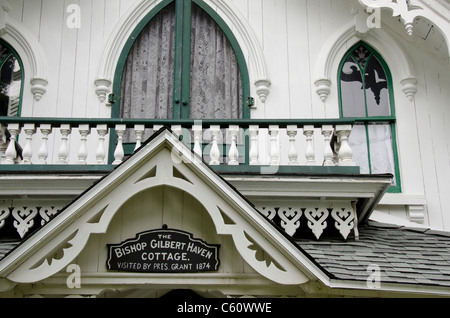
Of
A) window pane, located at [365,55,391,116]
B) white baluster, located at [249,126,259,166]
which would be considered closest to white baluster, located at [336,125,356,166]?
white baluster, located at [249,126,259,166]

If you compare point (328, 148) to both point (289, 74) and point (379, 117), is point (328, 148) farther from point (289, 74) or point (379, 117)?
point (289, 74)

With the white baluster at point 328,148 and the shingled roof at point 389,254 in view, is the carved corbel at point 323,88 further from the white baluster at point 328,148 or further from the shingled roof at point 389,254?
the shingled roof at point 389,254

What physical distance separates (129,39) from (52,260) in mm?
4873

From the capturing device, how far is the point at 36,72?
10008 millimetres

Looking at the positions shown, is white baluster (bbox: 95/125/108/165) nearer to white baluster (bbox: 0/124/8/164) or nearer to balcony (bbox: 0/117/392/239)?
balcony (bbox: 0/117/392/239)

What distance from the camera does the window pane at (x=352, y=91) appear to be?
985cm

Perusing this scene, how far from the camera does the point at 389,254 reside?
7.48m

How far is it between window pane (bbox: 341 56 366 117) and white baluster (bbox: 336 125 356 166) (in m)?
1.57

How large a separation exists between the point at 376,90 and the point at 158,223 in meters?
4.57

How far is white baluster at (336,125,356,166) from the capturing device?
323 inches

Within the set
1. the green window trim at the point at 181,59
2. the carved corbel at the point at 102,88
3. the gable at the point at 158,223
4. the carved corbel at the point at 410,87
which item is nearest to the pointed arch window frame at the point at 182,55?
the green window trim at the point at 181,59

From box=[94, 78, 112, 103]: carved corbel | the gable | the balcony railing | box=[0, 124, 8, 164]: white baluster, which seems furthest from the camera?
box=[94, 78, 112, 103]: carved corbel

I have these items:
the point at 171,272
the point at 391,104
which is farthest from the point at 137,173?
the point at 391,104

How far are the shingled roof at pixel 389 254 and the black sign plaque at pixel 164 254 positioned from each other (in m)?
1.16
